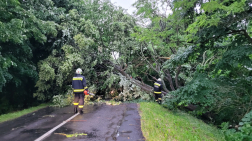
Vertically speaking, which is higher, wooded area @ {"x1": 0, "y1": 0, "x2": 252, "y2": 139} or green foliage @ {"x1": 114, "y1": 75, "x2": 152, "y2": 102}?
wooded area @ {"x1": 0, "y1": 0, "x2": 252, "y2": 139}

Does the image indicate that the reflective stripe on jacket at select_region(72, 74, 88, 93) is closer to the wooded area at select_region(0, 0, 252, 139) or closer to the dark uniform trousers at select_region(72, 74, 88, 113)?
the dark uniform trousers at select_region(72, 74, 88, 113)

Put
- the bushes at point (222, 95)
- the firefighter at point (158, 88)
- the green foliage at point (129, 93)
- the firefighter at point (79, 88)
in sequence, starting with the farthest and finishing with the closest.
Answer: the green foliage at point (129, 93), the firefighter at point (158, 88), the firefighter at point (79, 88), the bushes at point (222, 95)

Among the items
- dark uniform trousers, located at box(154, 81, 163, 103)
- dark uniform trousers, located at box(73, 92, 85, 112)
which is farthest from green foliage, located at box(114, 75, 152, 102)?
dark uniform trousers, located at box(73, 92, 85, 112)

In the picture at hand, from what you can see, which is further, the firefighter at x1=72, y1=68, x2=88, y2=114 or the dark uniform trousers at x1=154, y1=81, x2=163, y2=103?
the dark uniform trousers at x1=154, y1=81, x2=163, y2=103

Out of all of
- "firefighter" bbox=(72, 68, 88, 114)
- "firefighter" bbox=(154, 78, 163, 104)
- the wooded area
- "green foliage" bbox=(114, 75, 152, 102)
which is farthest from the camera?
"green foliage" bbox=(114, 75, 152, 102)

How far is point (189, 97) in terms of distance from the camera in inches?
292

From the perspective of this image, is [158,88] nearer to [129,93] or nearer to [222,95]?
[129,93]

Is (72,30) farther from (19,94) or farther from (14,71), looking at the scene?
(19,94)

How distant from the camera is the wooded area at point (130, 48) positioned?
22.0ft

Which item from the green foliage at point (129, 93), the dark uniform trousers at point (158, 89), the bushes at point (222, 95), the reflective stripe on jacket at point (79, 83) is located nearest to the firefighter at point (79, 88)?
the reflective stripe on jacket at point (79, 83)

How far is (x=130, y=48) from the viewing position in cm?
1301

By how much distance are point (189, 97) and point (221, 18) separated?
3.23m

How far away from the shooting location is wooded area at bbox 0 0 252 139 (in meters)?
6.70

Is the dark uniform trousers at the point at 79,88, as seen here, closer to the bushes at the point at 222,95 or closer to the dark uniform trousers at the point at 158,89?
the bushes at the point at 222,95
